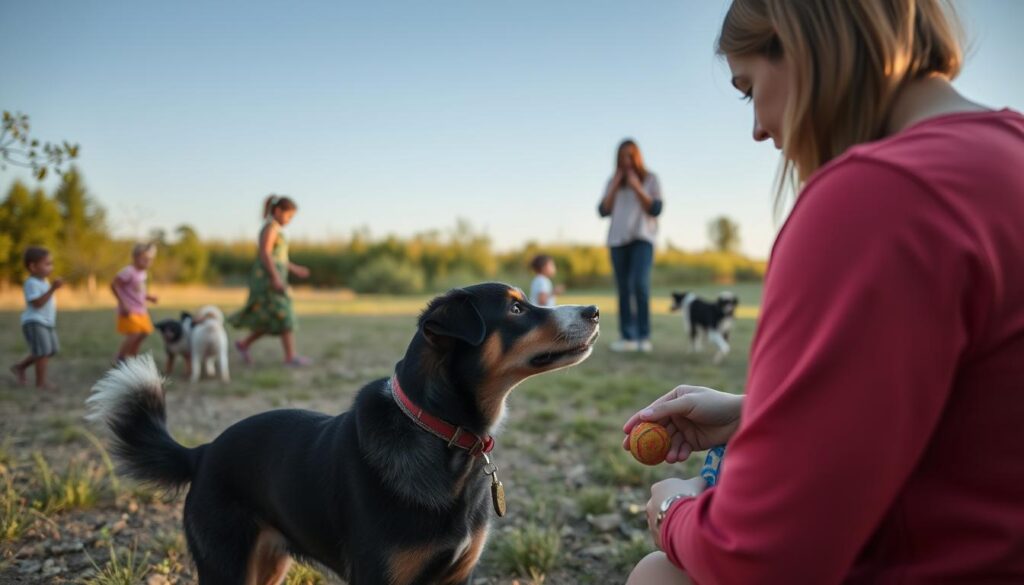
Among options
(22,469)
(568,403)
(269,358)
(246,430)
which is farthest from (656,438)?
(269,358)

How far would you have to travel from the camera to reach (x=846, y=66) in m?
1.13

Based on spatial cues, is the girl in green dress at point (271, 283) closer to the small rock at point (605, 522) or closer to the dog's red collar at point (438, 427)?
the small rock at point (605, 522)

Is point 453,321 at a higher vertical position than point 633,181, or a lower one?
lower

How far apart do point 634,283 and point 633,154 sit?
6.01ft

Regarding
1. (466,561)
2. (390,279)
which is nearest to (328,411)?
(466,561)

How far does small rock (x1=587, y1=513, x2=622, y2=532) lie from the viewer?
12.4ft

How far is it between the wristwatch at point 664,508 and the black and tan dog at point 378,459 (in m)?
1.17

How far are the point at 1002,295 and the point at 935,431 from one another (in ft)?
0.75

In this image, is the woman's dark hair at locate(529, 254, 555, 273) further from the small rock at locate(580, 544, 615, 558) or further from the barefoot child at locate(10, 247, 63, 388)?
the small rock at locate(580, 544, 615, 558)

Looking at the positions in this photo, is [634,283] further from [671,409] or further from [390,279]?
[390,279]

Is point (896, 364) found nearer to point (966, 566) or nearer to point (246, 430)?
point (966, 566)

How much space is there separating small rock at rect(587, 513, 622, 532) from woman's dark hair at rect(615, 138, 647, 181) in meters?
6.66

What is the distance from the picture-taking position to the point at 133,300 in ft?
27.8

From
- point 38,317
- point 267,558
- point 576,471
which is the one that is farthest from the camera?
point 38,317
